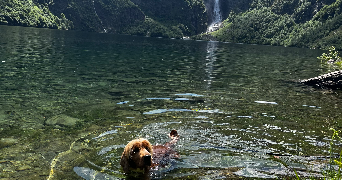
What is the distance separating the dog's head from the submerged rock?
221 inches

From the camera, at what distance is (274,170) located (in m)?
7.71

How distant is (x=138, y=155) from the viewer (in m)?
6.67

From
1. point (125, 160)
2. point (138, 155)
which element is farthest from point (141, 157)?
point (125, 160)

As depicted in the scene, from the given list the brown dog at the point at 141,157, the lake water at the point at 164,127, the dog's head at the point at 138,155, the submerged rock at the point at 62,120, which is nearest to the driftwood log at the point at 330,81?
the lake water at the point at 164,127

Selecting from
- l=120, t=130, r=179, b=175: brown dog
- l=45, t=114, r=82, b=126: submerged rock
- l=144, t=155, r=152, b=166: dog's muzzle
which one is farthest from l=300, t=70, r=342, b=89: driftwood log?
l=144, t=155, r=152, b=166: dog's muzzle

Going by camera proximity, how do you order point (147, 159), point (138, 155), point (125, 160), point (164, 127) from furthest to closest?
point (164, 127)
point (125, 160)
point (138, 155)
point (147, 159)

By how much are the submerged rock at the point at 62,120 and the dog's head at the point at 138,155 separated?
18.4ft

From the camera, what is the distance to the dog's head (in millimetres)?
6508

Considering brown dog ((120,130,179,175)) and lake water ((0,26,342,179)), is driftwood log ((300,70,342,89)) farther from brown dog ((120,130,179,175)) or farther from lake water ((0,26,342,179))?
brown dog ((120,130,179,175))

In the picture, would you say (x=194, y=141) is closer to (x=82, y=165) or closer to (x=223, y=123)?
(x=223, y=123)

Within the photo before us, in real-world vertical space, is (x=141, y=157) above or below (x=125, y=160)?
above

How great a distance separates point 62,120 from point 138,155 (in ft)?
22.1

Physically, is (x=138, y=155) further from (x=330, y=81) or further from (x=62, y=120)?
(x=330, y=81)

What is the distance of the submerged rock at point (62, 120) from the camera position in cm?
1155
